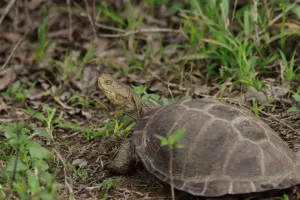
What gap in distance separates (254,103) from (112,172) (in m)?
1.46

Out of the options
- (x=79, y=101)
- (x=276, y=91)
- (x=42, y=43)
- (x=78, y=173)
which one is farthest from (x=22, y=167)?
(x=42, y=43)

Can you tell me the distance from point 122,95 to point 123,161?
630 millimetres

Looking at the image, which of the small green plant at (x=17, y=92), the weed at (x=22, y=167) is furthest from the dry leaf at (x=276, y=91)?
the small green plant at (x=17, y=92)

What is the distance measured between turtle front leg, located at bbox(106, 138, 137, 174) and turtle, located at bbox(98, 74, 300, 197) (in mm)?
11

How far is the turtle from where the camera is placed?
3336 mm

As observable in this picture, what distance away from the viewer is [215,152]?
11.3ft

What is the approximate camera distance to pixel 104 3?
6820mm

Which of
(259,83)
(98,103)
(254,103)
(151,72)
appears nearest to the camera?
(254,103)

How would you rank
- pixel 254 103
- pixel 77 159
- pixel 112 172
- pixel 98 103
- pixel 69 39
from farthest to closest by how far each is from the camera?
pixel 69 39 < pixel 98 103 < pixel 254 103 < pixel 77 159 < pixel 112 172

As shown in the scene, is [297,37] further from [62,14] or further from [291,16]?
[62,14]

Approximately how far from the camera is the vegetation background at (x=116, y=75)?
12.9 feet

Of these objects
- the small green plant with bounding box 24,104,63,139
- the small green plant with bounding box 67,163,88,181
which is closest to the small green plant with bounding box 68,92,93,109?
the small green plant with bounding box 24,104,63,139

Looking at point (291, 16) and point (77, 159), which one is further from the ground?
point (291, 16)

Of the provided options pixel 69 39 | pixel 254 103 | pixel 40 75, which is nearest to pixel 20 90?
pixel 40 75
